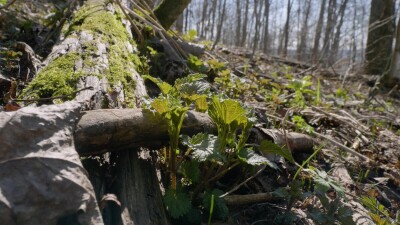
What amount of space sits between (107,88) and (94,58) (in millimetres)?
482

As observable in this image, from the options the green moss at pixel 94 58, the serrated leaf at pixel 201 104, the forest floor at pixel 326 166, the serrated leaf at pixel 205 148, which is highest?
the green moss at pixel 94 58

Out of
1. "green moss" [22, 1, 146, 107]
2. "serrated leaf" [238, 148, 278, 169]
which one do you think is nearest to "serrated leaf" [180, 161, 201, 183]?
"serrated leaf" [238, 148, 278, 169]

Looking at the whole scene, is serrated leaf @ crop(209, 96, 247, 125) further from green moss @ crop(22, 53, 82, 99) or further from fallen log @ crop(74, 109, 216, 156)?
green moss @ crop(22, 53, 82, 99)

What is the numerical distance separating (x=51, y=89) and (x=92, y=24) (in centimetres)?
133

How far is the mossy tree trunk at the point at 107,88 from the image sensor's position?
4.54 ft

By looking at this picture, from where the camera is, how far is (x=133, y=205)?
4.50 feet

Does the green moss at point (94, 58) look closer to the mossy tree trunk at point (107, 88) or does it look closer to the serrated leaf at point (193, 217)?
the mossy tree trunk at point (107, 88)

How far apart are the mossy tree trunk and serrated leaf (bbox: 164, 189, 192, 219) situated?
4 centimetres

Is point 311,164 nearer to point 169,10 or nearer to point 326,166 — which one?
point 326,166

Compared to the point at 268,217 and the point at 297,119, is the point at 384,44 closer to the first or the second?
the point at 297,119

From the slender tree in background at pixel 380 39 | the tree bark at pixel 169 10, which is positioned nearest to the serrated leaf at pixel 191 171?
the tree bark at pixel 169 10

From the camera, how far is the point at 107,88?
6.56 ft

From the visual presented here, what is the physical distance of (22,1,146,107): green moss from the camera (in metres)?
1.95

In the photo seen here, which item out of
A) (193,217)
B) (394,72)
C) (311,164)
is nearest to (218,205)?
(193,217)
